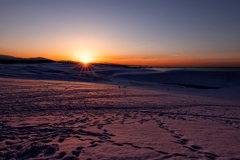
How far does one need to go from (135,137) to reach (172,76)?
21687mm

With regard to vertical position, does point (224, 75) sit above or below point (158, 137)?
above

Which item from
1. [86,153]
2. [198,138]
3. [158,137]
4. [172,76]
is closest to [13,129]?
[86,153]

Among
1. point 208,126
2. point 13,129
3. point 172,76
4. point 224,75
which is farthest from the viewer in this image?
point 172,76

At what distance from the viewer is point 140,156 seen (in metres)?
2.68

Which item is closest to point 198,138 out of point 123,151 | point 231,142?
point 231,142

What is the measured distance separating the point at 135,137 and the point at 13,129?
3.11m

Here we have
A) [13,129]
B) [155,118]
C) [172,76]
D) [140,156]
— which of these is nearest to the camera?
[140,156]

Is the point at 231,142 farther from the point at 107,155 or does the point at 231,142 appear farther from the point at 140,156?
the point at 107,155

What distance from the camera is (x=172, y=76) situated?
23.4 metres

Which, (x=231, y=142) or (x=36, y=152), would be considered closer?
(x=36, y=152)

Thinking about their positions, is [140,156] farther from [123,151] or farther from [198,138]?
[198,138]

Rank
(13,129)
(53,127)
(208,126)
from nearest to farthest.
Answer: (13,129), (53,127), (208,126)

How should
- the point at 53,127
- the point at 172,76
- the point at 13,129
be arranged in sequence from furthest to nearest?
1. the point at 172,76
2. the point at 53,127
3. the point at 13,129

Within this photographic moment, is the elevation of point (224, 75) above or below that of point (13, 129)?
above
